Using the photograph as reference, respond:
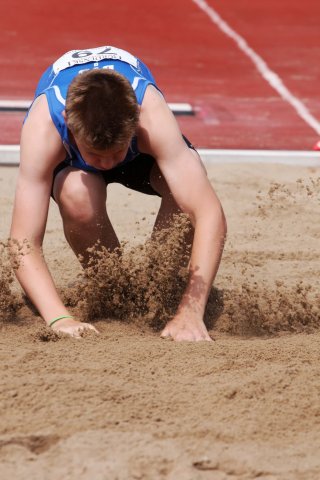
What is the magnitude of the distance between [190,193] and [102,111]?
53cm

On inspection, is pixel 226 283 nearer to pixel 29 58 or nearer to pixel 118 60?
pixel 118 60

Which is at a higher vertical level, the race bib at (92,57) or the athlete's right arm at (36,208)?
the race bib at (92,57)

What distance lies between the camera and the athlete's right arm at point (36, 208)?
3.25 m

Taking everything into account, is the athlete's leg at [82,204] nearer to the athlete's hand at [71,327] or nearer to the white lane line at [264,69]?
the athlete's hand at [71,327]

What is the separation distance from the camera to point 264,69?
7469 mm

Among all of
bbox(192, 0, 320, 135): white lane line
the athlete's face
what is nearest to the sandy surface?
the athlete's face

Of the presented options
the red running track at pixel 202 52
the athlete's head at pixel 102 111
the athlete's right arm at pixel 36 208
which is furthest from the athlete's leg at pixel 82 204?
the red running track at pixel 202 52

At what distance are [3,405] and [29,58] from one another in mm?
5338

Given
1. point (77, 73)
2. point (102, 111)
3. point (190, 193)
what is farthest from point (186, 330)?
point (77, 73)

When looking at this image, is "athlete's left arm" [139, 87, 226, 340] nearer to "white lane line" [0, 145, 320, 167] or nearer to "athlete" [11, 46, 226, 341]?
"athlete" [11, 46, 226, 341]

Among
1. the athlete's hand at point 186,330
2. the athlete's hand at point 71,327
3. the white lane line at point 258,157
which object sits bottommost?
the white lane line at point 258,157

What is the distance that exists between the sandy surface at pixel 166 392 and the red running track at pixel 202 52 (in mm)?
2411

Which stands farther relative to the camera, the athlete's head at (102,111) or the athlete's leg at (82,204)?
the athlete's leg at (82,204)

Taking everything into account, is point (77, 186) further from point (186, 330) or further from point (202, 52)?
point (202, 52)
